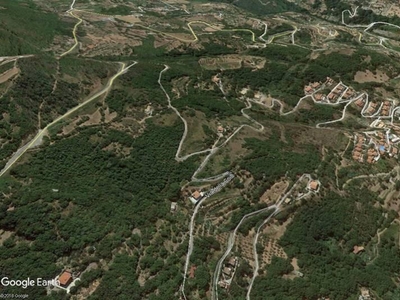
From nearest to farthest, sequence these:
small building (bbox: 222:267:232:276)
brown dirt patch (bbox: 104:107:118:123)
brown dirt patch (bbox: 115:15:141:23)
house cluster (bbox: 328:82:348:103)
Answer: small building (bbox: 222:267:232:276), brown dirt patch (bbox: 104:107:118:123), house cluster (bbox: 328:82:348:103), brown dirt patch (bbox: 115:15:141:23)

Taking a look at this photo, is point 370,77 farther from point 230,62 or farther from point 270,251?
point 270,251

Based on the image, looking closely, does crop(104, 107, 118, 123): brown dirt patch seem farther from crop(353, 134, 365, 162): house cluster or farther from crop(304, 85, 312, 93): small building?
crop(304, 85, 312, 93): small building

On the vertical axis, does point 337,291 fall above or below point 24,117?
below

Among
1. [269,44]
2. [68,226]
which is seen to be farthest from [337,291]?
[269,44]

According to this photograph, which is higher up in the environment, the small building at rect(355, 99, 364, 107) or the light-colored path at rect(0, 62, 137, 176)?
the light-colored path at rect(0, 62, 137, 176)

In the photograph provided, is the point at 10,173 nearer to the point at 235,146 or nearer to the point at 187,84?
the point at 235,146

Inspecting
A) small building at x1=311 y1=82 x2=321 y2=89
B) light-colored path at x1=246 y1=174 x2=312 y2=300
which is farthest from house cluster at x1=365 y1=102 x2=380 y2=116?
light-colored path at x1=246 y1=174 x2=312 y2=300
